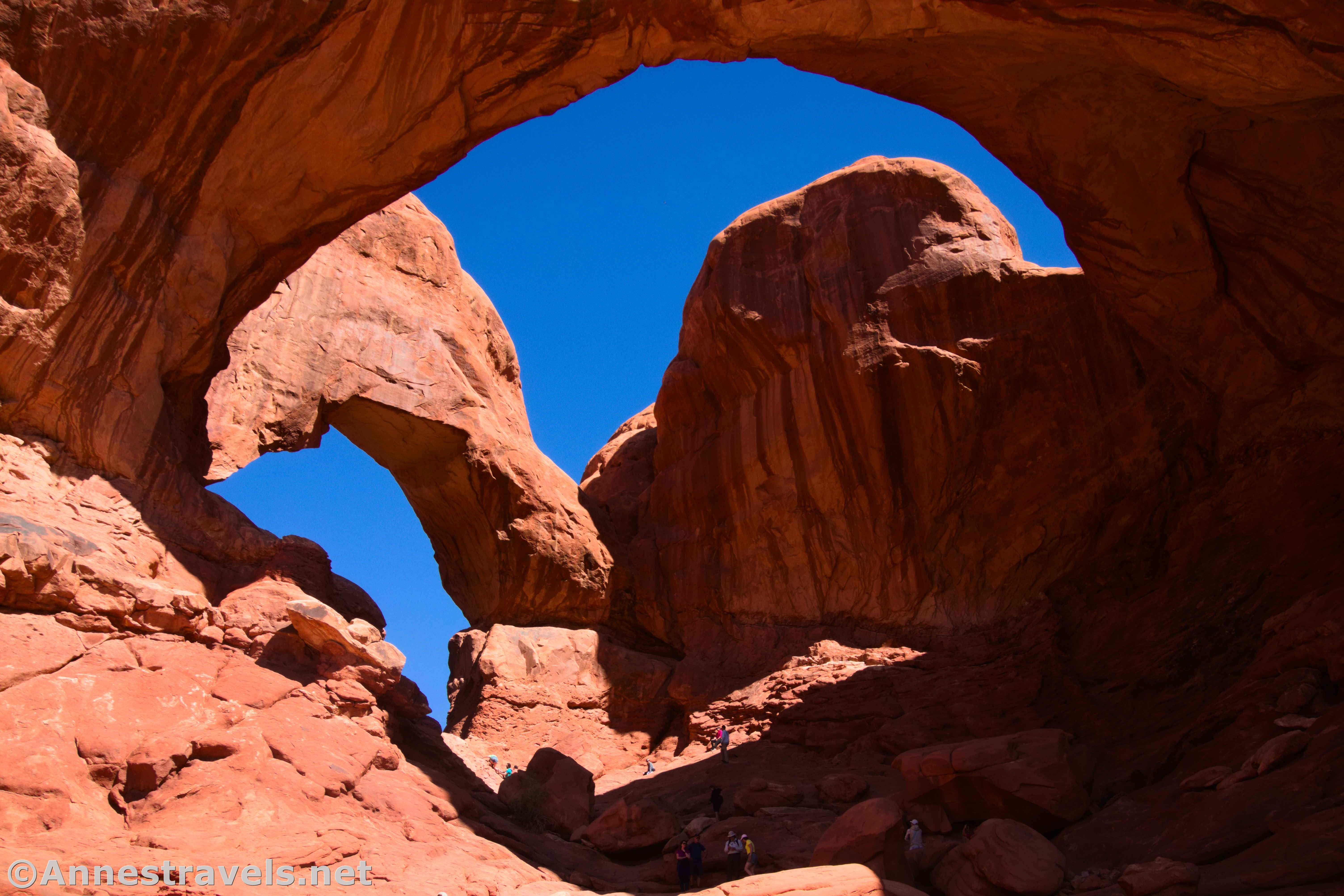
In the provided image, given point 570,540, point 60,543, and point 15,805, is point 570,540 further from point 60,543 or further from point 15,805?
point 15,805

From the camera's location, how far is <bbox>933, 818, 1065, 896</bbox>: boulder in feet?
39.2

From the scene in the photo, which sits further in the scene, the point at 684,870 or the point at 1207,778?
the point at 684,870

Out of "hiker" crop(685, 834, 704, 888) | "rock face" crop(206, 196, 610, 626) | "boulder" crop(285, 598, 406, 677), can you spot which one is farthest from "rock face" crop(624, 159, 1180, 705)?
"boulder" crop(285, 598, 406, 677)

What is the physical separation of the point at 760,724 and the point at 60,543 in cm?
1345

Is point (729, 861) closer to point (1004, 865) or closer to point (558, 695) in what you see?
point (1004, 865)

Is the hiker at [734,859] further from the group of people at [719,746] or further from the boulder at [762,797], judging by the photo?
the group of people at [719,746]

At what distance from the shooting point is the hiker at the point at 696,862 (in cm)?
1432

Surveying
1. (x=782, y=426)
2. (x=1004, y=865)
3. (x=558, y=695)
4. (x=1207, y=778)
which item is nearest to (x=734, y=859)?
(x=1004, y=865)

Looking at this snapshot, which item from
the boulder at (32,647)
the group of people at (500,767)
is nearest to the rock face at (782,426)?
the boulder at (32,647)

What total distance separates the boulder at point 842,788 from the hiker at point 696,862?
3.35 m

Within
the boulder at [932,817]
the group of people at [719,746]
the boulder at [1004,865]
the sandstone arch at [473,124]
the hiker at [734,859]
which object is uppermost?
the sandstone arch at [473,124]

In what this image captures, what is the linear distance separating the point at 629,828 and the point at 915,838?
4.49 metres

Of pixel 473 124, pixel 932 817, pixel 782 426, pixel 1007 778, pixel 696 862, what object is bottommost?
pixel 696 862

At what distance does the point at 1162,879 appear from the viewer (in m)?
10.6
